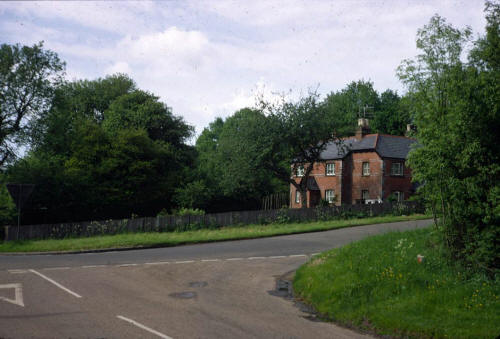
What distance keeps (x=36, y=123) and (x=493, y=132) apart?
3797 cm

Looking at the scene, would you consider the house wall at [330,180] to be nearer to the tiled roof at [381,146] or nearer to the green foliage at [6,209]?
the tiled roof at [381,146]

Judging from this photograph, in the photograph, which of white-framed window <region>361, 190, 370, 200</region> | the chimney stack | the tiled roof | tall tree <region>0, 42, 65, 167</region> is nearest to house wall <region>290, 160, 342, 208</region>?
the tiled roof

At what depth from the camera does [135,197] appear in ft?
131

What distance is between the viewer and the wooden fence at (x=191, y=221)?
28.4 meters

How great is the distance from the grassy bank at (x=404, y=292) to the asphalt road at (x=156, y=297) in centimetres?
75

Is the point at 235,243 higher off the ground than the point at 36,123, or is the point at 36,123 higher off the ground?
the point at 36,123

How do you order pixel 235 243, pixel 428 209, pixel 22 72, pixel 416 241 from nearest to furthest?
pixel 428 209 < pixel 416 241 < pixel 235 243 < pixel 22 72

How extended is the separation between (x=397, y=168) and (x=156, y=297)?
4104 cm

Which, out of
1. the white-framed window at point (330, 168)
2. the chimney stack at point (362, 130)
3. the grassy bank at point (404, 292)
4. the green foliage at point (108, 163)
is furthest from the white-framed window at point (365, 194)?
the grassy bank at point (404, 292)

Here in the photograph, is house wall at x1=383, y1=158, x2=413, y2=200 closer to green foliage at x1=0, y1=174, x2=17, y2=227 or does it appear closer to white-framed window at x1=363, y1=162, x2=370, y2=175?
white-framed window at x1=363, y1=162, x2=370, y2=175

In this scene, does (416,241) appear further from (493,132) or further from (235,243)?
(235,243)

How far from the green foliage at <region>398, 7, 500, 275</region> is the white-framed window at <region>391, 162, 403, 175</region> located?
37.1 m

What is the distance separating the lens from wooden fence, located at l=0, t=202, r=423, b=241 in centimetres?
2842

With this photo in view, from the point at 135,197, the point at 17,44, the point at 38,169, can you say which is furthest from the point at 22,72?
the point at 135,197
